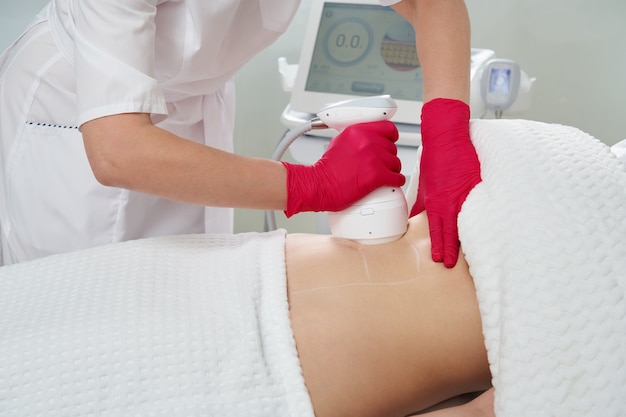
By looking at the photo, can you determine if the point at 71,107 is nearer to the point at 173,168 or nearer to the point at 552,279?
the point at 173,168

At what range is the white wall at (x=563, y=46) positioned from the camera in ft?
7.81

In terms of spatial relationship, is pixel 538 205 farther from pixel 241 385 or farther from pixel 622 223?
pixel 241 385

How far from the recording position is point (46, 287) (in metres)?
1.00

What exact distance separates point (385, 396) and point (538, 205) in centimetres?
38

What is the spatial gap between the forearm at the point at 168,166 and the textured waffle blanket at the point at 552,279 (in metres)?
0.39

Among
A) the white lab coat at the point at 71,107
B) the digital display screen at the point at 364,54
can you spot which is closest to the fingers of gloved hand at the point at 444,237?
the white lab coat at the point at 71,107

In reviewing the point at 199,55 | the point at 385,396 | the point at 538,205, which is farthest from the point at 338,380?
the point at 199,55

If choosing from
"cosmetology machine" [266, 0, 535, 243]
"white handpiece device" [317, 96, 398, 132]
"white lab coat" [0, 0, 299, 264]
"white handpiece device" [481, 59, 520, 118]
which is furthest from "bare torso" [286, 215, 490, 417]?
"white handpiece device" [481, 59, 520, 118]

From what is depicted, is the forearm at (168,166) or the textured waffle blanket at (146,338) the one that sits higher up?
the forearm at (168,166)

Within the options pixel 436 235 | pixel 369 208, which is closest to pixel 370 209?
pixel 369 208

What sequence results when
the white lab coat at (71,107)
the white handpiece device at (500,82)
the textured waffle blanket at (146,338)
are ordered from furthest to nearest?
the white handpiece device at (500,82) → the white lab coat at (71,107) → the textured waffle blanket at (146,338)

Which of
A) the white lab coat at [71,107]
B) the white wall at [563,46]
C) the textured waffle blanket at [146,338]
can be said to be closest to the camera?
the textured waffle blanket at [146,338]

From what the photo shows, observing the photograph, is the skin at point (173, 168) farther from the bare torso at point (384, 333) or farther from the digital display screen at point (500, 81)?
the digital display screen at point (500, 81)

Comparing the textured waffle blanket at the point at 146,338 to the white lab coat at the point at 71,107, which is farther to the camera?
the white lab coat at the point at 71,107
